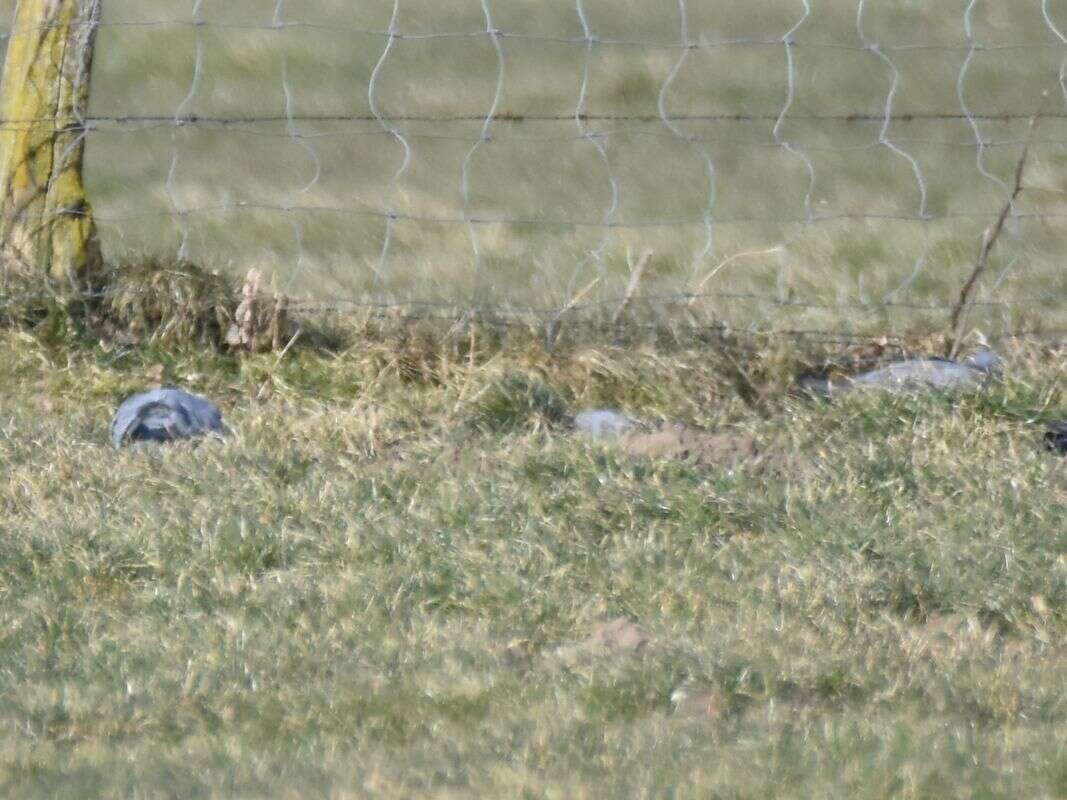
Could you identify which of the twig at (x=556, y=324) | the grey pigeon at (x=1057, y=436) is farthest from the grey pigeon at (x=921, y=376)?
the twig at (x=556, y=324)

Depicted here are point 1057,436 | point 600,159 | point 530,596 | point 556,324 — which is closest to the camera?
point 530,596

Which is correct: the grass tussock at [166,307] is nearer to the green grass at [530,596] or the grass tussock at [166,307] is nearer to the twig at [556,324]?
the green grass at [530,596]

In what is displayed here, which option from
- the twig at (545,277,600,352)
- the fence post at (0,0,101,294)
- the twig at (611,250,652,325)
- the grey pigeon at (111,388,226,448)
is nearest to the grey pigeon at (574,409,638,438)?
the twig at (545,277,600,352)

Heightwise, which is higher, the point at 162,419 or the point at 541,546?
the point at 541,546

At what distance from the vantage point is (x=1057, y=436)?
5289 mm

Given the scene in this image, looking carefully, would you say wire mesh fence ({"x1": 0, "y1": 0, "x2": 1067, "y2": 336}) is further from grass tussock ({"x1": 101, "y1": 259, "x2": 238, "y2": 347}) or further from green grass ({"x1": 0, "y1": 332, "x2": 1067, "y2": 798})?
green grass ({"x1": 0, "y1": 332, "x2": 1067, "y2": 798})

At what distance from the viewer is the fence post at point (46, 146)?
6086 millimetres

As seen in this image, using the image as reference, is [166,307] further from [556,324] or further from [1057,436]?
[1057,436]

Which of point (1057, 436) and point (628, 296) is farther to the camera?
point (628, 296)

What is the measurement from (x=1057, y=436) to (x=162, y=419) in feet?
8.21

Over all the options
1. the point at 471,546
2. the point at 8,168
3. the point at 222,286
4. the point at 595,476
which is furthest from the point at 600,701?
the point at 8,168

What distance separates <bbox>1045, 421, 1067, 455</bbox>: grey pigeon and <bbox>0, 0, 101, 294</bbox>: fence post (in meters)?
3.03

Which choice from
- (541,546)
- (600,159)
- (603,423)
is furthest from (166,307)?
(600,159)

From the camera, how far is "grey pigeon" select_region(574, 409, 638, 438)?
5.25 meters
